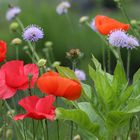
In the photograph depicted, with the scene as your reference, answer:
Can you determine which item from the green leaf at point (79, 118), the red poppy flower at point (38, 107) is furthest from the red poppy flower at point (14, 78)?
the green leaf at point (79, 118)

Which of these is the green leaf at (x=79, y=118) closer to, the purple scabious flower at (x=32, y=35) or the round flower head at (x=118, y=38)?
the round flower head at (x=118, y=38)

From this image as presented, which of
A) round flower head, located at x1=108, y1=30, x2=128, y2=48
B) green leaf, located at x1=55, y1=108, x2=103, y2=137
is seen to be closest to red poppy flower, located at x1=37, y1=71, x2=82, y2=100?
green leaf, located at x1=55, y1=108, x2=103, y2=137

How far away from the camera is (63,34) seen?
5.81 m

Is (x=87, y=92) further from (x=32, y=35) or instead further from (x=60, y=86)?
(x=32, y=35)

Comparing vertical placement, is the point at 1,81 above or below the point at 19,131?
above

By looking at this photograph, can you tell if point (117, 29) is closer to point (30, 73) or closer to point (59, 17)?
point (30, 73)

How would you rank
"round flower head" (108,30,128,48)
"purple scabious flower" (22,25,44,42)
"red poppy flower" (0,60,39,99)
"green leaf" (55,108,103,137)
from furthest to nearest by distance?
1. "purple scabious flower" (22,25,44,42)
2. "round flower head" (108,30,128,48)
3. "red poppy flower" (0,60,39,99)
4. "green leaf" (55,108,103,137)

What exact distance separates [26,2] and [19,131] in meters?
5.45

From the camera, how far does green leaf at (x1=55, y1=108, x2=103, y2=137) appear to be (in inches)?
55.6

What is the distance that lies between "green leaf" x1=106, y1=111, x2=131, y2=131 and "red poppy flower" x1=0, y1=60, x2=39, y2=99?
0.21 m

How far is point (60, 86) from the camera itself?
142 centimetres

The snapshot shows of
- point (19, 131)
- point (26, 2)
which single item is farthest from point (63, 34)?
point (19, 131)

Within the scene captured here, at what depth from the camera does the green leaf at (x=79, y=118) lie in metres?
1.41

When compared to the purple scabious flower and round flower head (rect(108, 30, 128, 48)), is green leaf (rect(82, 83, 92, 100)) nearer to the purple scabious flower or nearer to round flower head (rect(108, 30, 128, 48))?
round flower head (rect(108, 30, 128, 48))
